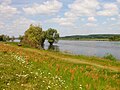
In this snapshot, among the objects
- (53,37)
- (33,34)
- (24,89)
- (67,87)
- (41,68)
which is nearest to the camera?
(24,89)

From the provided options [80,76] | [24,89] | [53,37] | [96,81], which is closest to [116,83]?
[96,81]

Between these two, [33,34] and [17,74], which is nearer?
[17,74]

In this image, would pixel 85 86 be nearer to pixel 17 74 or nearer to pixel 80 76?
pixel 80 76

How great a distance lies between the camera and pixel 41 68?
67.3 ft

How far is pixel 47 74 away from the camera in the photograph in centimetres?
1817

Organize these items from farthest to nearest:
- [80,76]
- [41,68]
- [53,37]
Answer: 1. [53,37]
2. [41,68]
3. [80,76]

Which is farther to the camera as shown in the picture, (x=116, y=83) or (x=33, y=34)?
(x=33, y=34)

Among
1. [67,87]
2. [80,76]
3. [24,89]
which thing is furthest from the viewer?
[80,76]

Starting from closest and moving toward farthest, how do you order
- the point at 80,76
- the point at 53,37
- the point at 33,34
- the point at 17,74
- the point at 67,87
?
the point at 67,87 → the point at 17,74 → the point at 80,76 → the point at 33,34 → the point at 53,37

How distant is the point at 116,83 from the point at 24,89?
639 centimetres

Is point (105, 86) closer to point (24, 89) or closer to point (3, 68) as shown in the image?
point (24, 89)

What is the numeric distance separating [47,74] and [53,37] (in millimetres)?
128746

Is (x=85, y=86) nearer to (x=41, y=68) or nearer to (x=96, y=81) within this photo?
(x=96, y=81)

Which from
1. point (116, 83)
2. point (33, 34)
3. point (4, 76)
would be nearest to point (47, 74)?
point (4, 76)
